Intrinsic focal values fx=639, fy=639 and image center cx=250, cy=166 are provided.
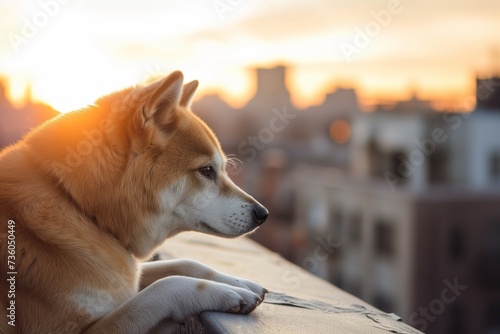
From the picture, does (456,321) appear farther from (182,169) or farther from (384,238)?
(182,169)

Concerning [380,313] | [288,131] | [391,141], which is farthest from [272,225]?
[380,313]

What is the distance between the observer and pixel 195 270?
2910mm

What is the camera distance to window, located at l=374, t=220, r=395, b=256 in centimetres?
2328

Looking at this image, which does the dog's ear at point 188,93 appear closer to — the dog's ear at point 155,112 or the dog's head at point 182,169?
the dog's head at point 182,169

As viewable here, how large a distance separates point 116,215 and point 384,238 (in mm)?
21871

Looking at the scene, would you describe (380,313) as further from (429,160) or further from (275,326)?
(429,160)

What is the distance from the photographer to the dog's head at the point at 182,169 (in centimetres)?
286

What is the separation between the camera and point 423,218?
22.0 meters

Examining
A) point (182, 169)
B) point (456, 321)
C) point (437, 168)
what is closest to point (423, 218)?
point (437, 168)

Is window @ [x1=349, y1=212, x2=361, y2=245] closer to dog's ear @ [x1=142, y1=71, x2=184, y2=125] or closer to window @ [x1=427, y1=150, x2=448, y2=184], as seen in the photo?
window @ [x1=427, y1=150, x2=448, y2=184]

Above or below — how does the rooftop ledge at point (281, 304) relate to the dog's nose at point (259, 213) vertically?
below

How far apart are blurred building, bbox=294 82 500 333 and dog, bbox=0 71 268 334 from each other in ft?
64.6

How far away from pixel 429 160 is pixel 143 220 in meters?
23.9

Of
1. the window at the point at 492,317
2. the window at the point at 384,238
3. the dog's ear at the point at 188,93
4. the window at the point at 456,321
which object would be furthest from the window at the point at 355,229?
the dog's ear at the point at 188,93
